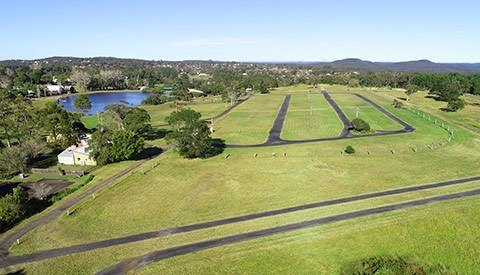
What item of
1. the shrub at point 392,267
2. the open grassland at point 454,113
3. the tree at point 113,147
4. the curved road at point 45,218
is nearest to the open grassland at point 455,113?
the open grassland at point 454,113

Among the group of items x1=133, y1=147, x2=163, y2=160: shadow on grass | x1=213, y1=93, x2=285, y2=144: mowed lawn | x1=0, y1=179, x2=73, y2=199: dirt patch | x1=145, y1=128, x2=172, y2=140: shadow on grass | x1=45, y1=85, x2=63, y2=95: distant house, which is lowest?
x1=0, y1=179, x2=73, y2=199: dirt patch

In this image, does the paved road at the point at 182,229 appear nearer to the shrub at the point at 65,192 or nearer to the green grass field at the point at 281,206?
the green grass field at the point at 281,206

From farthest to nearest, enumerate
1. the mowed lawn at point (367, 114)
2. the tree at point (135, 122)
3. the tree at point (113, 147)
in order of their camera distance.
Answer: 1. the mowed lawn at point (367, 114)
2. the tree at point (135, 122)
3. the tree at point (113, 147)

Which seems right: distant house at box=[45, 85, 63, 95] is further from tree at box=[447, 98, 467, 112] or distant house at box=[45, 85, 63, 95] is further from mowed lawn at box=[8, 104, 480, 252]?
tree at box=[447, 98, 467, 112]

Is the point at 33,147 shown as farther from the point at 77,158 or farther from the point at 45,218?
the point at 45,218

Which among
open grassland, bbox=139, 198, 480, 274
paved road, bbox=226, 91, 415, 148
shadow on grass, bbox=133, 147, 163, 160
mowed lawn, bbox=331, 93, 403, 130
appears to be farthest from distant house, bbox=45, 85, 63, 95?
open grassland, bbox=139, 198, 480, 274

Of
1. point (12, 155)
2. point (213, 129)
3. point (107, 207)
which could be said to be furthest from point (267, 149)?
point (12, 155)

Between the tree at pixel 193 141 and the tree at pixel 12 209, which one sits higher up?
the tree at pixel 193 141
